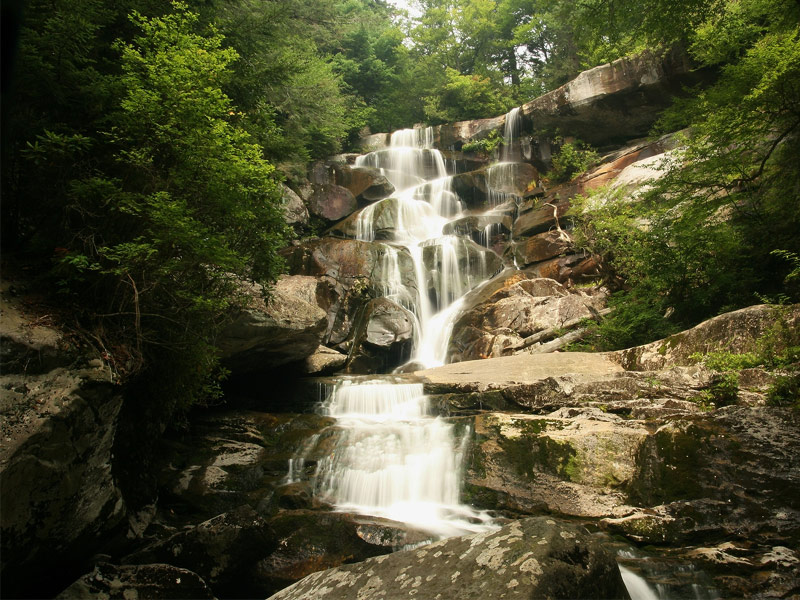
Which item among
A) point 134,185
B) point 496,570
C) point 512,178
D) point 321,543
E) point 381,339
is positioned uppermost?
point 512,178

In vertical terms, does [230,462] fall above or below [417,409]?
below

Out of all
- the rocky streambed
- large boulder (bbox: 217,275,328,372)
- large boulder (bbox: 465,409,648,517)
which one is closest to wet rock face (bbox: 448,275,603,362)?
the rocky streambed

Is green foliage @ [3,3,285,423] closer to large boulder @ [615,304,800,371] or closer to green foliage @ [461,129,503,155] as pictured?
large boulder @ [615,304,800,371]

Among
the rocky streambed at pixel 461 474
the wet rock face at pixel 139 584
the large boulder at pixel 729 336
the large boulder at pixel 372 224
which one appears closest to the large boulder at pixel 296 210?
the large boulder at pixel 372 224

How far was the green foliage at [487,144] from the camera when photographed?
73.7 ft

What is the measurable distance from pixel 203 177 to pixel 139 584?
4.13m

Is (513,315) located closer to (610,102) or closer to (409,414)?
(409,414)

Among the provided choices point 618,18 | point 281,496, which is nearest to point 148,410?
point 281,496

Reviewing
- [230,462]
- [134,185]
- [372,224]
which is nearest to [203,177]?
[134,185]

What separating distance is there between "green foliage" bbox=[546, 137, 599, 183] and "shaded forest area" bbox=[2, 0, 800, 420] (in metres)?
7.34

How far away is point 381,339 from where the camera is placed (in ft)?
41.9

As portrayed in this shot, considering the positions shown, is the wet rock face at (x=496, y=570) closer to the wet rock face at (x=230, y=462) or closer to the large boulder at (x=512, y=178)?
the wet rock face at (x=230, y=462)

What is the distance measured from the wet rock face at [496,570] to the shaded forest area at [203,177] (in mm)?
3167

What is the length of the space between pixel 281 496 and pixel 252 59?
753cm
